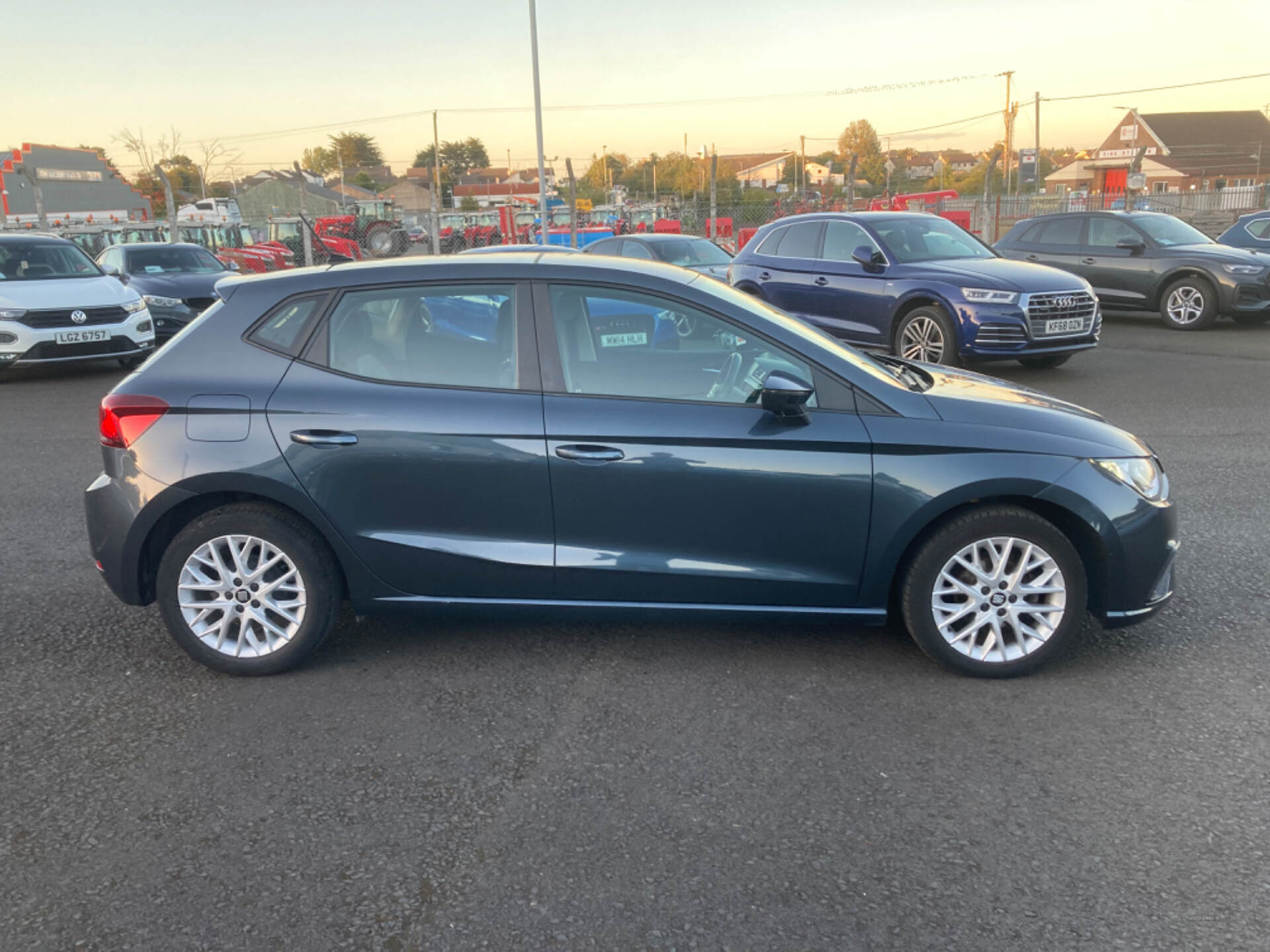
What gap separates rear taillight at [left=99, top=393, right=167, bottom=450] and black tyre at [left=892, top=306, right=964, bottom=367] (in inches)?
307

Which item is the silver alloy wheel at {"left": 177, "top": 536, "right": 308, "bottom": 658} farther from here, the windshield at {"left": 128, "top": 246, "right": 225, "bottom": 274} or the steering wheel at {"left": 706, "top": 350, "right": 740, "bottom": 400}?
the windshield at {"left": 128, "top": 246, "right": 225, "bottom": 274}

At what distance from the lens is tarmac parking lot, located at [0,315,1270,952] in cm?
257

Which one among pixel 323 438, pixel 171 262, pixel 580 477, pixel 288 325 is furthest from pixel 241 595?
pixel 171 262

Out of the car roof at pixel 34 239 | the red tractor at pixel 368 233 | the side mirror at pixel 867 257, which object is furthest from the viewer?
the red tractor at pixel 368 233

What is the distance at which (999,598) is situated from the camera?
3.79m

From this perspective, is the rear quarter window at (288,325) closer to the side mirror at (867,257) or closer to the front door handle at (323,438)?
the front door handle at (323,438)

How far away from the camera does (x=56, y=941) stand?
251cm

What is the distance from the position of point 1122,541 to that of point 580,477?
2034mm

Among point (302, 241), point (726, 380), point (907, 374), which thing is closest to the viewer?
point (726, 380)

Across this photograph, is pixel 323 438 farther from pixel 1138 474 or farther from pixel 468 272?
pixel 1138 474

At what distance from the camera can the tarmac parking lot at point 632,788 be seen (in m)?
2.57

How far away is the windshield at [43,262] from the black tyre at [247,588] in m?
9.80

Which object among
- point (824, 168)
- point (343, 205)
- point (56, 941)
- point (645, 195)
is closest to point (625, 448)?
point (56, 941)

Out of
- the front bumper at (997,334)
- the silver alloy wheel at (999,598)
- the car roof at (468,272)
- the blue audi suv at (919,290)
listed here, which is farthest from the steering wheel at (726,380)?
the front bumper at (997,334)
